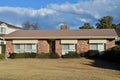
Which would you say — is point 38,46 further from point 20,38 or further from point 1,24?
point 1,24

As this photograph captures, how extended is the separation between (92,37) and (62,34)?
4.68 metres

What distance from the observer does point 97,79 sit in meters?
20.0

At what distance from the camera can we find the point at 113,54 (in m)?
38.4

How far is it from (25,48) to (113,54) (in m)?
15.1

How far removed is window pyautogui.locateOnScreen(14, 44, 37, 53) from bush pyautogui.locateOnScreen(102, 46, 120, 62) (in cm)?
1047

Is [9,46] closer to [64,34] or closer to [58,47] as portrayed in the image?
[58,47]

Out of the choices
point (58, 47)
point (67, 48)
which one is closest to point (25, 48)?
point (58, 47)

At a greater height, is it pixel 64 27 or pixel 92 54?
pixel 64 27

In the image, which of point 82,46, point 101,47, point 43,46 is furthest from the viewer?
point 43,46

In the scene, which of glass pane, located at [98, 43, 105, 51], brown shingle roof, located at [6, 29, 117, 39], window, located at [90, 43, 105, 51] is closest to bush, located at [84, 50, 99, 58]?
window, located at [90, 43, 105, 51]

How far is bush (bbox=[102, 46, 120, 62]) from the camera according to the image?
3598 cm

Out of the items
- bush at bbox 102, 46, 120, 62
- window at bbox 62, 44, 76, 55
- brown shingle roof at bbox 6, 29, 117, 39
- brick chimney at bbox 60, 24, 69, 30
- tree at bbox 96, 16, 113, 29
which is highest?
tree at bbox 96, 16, 113, 29

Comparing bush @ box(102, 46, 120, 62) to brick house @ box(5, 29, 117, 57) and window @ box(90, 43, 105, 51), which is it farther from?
brick house @ box(5, 29, 117, 57)

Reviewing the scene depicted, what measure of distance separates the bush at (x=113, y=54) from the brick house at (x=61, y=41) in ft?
10.7
